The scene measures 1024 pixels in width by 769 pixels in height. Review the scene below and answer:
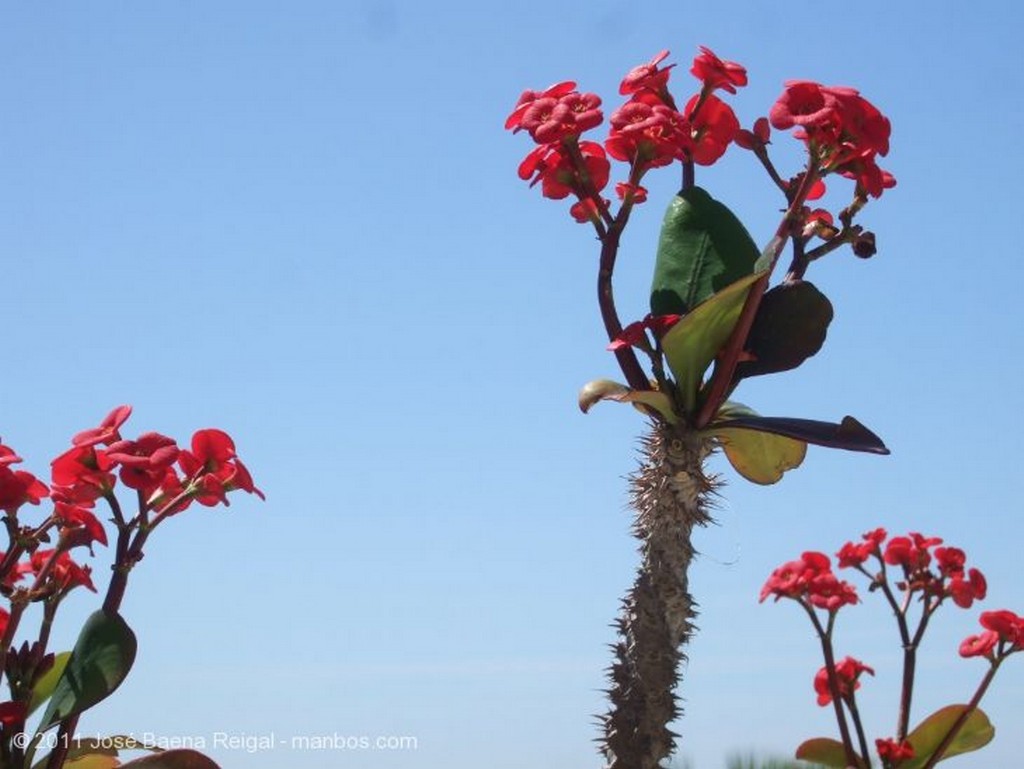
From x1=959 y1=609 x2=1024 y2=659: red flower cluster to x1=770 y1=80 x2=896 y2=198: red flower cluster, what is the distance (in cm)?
82

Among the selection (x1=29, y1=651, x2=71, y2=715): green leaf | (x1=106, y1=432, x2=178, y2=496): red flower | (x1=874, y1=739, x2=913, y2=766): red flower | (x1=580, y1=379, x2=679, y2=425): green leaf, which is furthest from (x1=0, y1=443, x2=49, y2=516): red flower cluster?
(x1=874, y1=739, x2=913, y2=766): red flower

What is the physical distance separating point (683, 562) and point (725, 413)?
32 cm

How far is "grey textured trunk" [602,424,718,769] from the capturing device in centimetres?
246

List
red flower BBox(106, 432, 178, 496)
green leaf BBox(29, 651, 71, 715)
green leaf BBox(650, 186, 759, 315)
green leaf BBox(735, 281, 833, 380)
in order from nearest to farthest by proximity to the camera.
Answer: red flower BBox(106, 432, 178, 496), green leaf BBox(29, 651, 71, 715), green leaf BBox(735, 281, 833, 380), green leaf BBox(650, 186, 759, 315)

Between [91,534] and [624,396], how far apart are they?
38.1 inches

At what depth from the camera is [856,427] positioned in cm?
249

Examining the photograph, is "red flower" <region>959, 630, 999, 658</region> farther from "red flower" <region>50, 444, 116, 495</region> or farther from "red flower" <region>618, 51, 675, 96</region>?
"red flower" <region>50, 444, 116, 495</region>

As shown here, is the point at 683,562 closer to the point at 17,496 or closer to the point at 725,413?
the point at 725,413

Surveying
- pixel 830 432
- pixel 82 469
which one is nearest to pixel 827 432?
pixel 830 432

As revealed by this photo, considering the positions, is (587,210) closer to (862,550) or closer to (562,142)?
(562,142)

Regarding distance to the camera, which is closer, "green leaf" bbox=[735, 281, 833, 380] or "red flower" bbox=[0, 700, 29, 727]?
"red flower" bbox=[0, 700, 29, 727]

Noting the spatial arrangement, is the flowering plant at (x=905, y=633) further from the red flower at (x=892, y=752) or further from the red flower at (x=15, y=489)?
the red flower at (x=15, y=489)

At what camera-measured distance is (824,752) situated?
2.72 meters

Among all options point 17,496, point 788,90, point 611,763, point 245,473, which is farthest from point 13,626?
point 788,90
